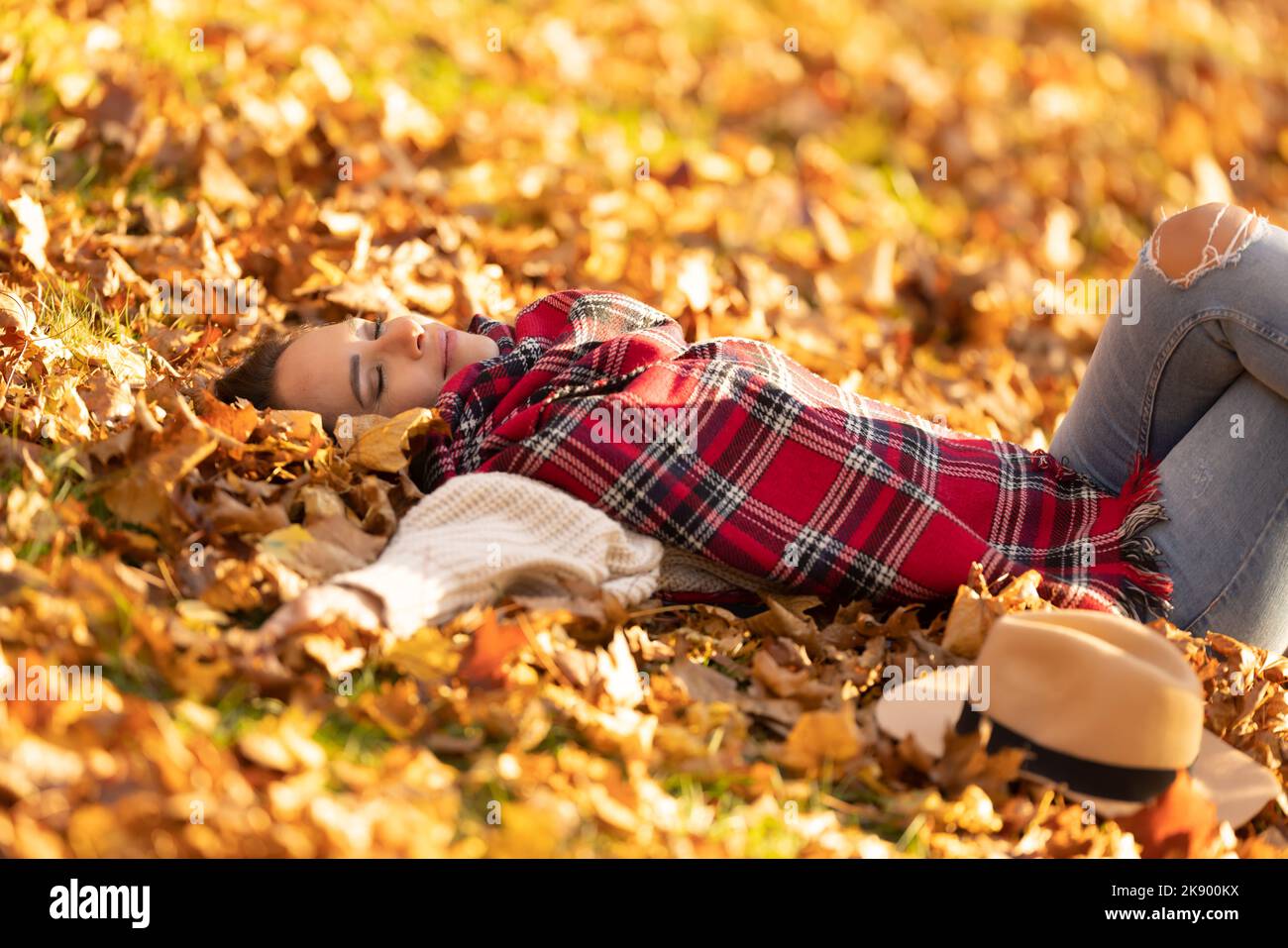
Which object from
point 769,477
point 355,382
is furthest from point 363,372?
point 769,477

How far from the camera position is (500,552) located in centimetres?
245

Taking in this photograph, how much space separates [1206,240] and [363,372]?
2005mm

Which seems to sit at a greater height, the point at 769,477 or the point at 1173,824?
the point at 769,477

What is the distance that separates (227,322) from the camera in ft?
11.8

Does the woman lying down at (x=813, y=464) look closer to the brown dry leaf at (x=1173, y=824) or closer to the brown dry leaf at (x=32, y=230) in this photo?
the brown dry leaf at (x=1173, y=824)

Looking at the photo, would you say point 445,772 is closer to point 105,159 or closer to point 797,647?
point 797,647

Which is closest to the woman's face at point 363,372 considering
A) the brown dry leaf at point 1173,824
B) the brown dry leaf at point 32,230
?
the brown dry leaf at point 32,230

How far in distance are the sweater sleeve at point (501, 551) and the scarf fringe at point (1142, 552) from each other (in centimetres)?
108

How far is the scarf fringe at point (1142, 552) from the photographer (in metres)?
2.81

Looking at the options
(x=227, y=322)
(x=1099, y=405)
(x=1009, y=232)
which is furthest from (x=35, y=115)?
(x=1009, y=232)

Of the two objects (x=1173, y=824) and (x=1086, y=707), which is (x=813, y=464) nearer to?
(x=1086, y=707)

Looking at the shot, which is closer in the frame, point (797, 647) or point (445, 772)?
point (445, 772)
